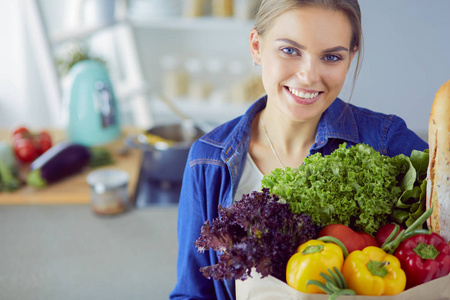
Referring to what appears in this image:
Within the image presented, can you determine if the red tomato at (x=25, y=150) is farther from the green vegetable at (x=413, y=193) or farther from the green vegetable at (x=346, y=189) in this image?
the green vegetable at (x=413, y=193)

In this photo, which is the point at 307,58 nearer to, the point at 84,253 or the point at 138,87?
the point at 84,253

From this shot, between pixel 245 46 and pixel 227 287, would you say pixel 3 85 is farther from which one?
pixel 227 287

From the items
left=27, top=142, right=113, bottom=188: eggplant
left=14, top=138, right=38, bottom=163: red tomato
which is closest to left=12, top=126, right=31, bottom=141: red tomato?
left=14, top=138, right=38, bottom=163: red tomato

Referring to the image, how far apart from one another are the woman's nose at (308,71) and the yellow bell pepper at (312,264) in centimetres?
23

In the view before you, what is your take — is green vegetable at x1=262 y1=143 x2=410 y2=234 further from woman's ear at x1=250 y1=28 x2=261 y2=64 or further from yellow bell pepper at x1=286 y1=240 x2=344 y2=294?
woman's ear at x1=250 y1=28 x2=261 y2=64

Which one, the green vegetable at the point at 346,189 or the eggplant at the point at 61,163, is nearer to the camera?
the green vegetable at the point at 346,189

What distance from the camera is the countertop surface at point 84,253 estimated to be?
51.5 inches

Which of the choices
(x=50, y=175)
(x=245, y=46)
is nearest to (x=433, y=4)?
(x=50, y=175)

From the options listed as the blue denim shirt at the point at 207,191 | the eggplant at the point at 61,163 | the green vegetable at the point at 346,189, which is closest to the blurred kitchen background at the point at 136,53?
the eggplant at the point at 61,163

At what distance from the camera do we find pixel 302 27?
64 cm

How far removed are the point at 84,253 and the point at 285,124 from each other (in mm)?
901

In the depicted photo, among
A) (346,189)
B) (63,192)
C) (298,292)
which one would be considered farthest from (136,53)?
(298,292)

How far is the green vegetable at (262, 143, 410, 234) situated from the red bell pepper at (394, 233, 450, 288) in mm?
65

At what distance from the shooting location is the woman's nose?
2.08 ft
